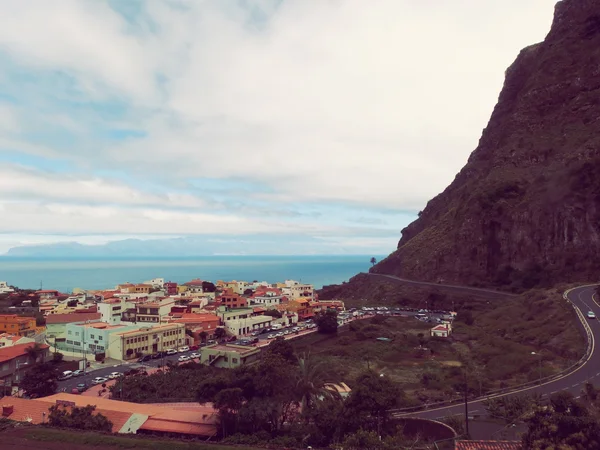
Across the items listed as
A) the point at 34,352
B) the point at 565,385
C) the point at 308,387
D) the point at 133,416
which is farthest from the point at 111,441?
the point at 34,352

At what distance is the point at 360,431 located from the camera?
18.7 m

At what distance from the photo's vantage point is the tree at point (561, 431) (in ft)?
45.9

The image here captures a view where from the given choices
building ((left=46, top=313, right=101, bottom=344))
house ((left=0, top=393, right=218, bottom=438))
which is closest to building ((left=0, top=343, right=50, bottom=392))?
building ((left=46, top=313, right=101, bottom=344))

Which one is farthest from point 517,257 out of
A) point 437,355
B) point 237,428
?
point 237,428

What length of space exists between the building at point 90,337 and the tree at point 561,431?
43715 mm

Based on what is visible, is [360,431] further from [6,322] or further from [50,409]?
[6,322]

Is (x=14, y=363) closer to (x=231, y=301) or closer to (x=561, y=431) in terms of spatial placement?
Result: (x=231, y=301)

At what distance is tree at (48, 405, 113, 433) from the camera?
73.7 feet

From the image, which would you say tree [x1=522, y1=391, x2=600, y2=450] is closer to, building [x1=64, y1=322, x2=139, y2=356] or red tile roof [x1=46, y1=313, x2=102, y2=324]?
building [x1=64, y1=322, x2=139, y2=356]

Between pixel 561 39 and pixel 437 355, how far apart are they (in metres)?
84.8

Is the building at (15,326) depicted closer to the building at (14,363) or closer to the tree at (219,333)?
the building at (14,363)

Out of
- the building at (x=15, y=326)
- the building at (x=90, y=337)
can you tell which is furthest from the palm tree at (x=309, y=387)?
the building at (x=15, y=326)

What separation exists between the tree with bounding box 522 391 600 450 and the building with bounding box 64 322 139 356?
43.7 metres

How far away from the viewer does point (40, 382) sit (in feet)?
111
